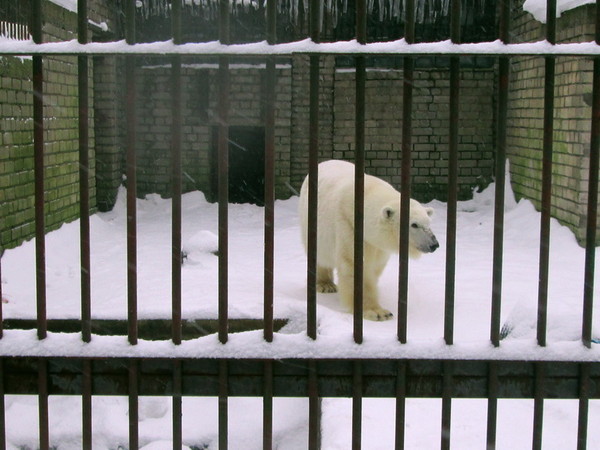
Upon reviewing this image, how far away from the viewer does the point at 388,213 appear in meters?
5.88

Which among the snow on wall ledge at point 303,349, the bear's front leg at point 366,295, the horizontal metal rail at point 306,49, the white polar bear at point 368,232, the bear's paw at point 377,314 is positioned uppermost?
the horizontal metal rail at point 306,49

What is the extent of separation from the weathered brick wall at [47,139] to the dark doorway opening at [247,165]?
251cm

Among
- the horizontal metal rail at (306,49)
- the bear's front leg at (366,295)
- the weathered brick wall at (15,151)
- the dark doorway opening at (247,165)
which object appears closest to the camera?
the horizontal metal rail at (306,49)

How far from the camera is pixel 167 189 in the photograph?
1157cm

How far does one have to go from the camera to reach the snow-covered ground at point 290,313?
11.5 ft

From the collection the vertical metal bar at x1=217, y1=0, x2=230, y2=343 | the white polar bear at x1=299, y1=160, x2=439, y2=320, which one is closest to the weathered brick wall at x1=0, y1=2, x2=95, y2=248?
the white polar bear at x1=299, y1=160, x2=439, y2=320

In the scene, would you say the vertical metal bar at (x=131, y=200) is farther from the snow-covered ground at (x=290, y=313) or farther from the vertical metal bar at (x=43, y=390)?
the vertical metal bar at (x=43, y=390)

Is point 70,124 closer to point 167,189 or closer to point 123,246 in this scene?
point 123,246

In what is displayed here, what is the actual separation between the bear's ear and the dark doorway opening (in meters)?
6.03

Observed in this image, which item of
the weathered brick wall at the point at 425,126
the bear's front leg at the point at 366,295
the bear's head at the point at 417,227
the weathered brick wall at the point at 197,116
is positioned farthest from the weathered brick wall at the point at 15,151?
the weathered brick wall at the point at 425,126

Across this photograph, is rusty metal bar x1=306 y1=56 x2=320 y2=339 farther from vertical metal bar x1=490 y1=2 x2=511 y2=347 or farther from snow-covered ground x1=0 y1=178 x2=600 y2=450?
vertical metal bar x1=490 y1=2 x2=511 y2=347

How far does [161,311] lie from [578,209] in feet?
15.5

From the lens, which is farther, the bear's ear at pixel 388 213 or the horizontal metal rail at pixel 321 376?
the bear's ear at pixel 388 213

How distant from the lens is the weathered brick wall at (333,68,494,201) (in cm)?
1123
